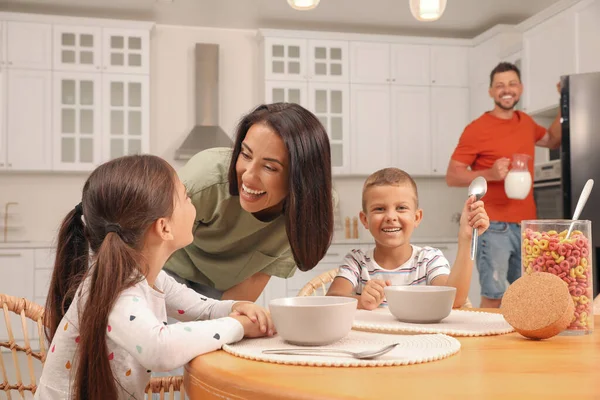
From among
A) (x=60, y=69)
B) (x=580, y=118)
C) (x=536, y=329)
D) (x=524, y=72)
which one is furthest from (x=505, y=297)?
(x=60, y=69)

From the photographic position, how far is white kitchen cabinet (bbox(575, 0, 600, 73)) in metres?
4.03

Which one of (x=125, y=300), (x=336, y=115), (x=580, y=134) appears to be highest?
(x=336, y=115)

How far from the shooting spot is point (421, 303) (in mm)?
1099

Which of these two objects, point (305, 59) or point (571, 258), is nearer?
point (571, 258)

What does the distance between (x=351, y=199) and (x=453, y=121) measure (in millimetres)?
1114

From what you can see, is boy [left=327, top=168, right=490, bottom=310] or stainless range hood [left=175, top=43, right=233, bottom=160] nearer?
boy [left=327, top=168, right=490, bottom=310]

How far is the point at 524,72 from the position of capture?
15.8 feet

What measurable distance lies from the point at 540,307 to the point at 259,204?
26.8 inches

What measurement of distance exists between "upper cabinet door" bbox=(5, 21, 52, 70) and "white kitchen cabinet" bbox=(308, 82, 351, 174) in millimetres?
2104

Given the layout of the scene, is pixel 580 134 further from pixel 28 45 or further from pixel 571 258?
pixel 28 45

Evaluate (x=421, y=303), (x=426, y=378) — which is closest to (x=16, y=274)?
(x=421, y=303)

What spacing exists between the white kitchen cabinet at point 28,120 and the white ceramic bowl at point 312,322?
4.36 m

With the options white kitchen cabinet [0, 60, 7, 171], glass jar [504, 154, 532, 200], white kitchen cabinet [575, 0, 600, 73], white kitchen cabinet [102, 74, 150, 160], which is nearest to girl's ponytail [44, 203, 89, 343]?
glass jar [504, 154, 532, 200]

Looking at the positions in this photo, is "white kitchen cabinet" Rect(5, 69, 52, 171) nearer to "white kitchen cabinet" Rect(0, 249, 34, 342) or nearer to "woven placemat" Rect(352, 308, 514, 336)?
"white kitchen cabinet" Rect(0, 249, 34, 342)
